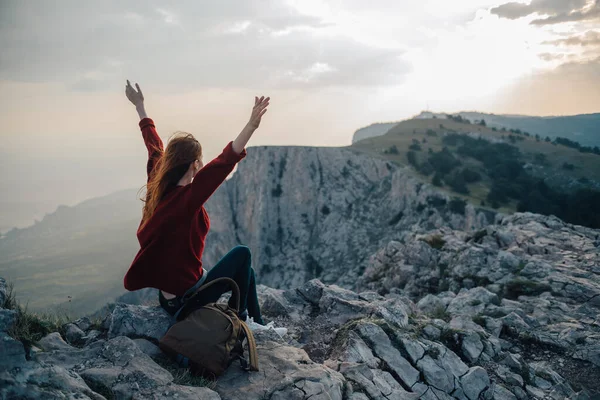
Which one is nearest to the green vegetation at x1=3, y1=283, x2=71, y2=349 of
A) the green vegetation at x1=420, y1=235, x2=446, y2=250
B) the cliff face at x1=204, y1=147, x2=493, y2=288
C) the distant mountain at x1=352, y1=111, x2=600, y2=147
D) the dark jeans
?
the dark jeans

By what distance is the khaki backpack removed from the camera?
157 inches

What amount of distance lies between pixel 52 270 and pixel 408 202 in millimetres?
105103

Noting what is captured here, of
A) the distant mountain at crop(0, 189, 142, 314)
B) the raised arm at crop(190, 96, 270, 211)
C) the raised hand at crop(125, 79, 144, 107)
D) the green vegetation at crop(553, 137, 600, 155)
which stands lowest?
the distant mountain at crop(0, 189, 142, 314)

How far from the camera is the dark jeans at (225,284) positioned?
14.7 feet

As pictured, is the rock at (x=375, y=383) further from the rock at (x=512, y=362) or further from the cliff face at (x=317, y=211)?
the cliff face at (x=317, y=211)

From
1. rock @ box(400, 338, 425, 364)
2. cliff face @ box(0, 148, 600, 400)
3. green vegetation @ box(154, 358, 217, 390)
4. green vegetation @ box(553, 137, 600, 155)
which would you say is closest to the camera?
cliff face @ box(0, 148, 600, 400)

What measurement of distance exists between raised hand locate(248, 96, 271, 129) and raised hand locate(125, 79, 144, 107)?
2436 mm

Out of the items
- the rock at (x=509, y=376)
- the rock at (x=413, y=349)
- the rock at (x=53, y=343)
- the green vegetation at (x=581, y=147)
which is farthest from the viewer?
the green vegetation at (x=581, y=147)

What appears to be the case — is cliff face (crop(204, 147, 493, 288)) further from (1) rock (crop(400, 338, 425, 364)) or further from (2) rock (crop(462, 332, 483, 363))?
(1) rock (crop(400, 338, 425, 364))

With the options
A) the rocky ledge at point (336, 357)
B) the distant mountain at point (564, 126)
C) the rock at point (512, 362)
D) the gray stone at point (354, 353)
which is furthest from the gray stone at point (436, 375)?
the distant mountain at point (564, 126)

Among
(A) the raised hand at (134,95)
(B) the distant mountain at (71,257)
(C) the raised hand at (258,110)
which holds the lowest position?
(B) the distant mountain at (71,257)

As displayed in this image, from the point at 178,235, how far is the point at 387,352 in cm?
389

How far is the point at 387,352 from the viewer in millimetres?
5750

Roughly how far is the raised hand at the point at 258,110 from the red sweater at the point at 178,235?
339 millimetres
